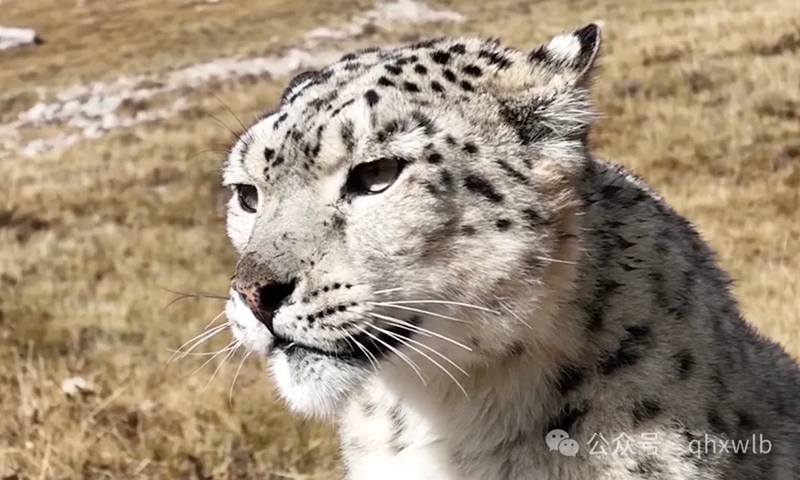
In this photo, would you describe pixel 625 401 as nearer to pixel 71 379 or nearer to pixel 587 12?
pixel 71 379

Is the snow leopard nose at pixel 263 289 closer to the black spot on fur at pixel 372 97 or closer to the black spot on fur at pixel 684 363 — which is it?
the black spot on fur at pixel 372 97

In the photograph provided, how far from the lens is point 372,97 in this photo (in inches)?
124

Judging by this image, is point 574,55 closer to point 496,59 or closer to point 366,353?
point 496,59

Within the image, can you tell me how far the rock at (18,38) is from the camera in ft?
33.0

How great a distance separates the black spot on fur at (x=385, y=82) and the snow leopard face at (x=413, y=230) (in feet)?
0.04

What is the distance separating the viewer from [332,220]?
3029 mm

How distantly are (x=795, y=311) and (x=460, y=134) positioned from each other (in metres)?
4.17

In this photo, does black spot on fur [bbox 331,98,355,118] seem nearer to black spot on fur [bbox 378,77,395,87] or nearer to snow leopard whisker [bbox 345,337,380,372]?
black spot on fur [bbox 378,77,395,87]

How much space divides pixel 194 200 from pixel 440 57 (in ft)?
27.8

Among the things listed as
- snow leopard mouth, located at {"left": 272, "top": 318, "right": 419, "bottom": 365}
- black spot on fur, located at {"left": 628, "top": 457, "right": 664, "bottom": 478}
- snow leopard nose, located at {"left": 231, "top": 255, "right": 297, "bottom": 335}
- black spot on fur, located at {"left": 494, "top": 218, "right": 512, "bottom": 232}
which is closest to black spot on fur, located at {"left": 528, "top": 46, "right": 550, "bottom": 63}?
black spot on fur, located at {"left": 494, "top": 218, "right": 512, "bottom": 232}

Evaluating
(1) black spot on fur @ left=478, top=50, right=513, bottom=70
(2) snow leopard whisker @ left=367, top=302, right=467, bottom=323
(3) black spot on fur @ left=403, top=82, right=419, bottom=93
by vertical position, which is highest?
(1) black spot on fur @ left=478, top=50, right=513, bottom=70

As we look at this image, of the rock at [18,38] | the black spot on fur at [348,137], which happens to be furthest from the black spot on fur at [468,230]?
the rock at [18,38]

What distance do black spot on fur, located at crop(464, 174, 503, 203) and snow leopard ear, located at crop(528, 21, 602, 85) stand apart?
0.45m

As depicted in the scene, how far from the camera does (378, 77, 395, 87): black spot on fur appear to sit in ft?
10.6
